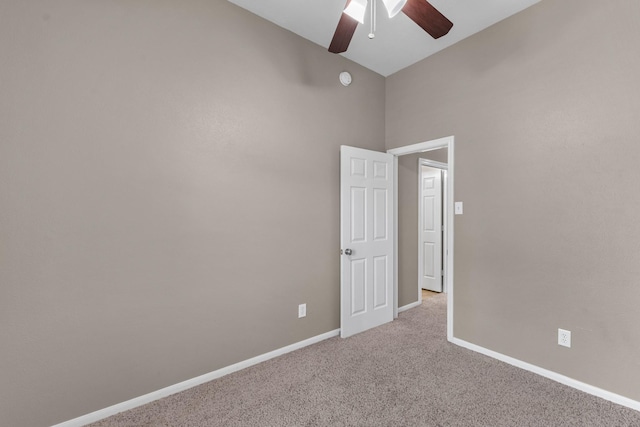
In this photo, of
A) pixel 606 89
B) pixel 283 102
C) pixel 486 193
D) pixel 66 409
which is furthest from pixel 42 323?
pixel 606 89

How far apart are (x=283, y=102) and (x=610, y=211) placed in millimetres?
2662

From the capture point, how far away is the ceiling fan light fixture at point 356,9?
5.21ft

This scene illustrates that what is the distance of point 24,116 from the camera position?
1.57 metres

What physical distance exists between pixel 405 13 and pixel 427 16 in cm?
14

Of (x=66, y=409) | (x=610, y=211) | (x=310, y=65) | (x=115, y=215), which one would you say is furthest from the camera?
(x=310, y=65)

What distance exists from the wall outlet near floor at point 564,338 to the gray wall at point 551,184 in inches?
1.6

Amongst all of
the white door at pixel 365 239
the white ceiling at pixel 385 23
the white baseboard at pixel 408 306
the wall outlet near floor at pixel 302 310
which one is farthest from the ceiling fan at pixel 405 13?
the white baseboard at pixel 408 306

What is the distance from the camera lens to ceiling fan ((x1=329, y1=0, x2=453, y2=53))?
157cm

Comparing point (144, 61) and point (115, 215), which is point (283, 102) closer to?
point (144, 61)

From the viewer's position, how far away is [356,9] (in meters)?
1.61

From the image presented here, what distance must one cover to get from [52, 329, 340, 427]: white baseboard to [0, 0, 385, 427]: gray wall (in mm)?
39

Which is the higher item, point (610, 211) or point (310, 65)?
point (310, 65)

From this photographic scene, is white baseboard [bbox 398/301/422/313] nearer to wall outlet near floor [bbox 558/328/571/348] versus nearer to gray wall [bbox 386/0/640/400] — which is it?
gray wall [bbox 386/0/640/400]

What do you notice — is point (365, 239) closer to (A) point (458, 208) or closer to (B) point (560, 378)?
(A) point (458, 208)
